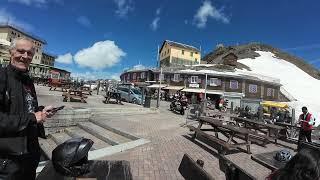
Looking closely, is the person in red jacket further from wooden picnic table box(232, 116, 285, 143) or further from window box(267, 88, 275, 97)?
window box(267, 88, 275, 97)

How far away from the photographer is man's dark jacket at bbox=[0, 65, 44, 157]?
2336mm

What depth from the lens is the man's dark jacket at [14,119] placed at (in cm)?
234

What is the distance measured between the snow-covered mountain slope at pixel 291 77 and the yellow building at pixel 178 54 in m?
12.4

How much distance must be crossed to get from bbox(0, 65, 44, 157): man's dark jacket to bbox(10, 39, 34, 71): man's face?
73 mm

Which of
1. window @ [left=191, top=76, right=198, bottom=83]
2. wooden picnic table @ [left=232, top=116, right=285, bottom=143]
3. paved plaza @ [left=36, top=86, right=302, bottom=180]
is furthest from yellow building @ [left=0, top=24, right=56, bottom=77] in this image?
paved plaza @ [left=36, top=86, right=302, bottom=180]

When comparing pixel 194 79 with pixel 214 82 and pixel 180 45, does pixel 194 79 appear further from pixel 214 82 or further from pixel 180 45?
pixel 180 45

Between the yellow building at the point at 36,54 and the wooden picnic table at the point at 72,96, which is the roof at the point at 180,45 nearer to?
the yellow building at the point at 36,54

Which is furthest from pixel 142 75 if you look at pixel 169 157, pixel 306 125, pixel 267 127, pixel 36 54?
pixel 36 54

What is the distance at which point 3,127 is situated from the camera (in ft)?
7.49

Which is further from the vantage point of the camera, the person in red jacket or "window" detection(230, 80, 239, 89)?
"window" detection(230, 80, 239, 89)

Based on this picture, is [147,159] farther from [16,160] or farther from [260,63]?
[260,63]

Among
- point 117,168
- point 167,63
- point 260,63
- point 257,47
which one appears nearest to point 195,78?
point 167,63

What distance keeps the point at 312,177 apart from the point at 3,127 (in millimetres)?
2804

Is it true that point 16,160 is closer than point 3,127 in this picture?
No
